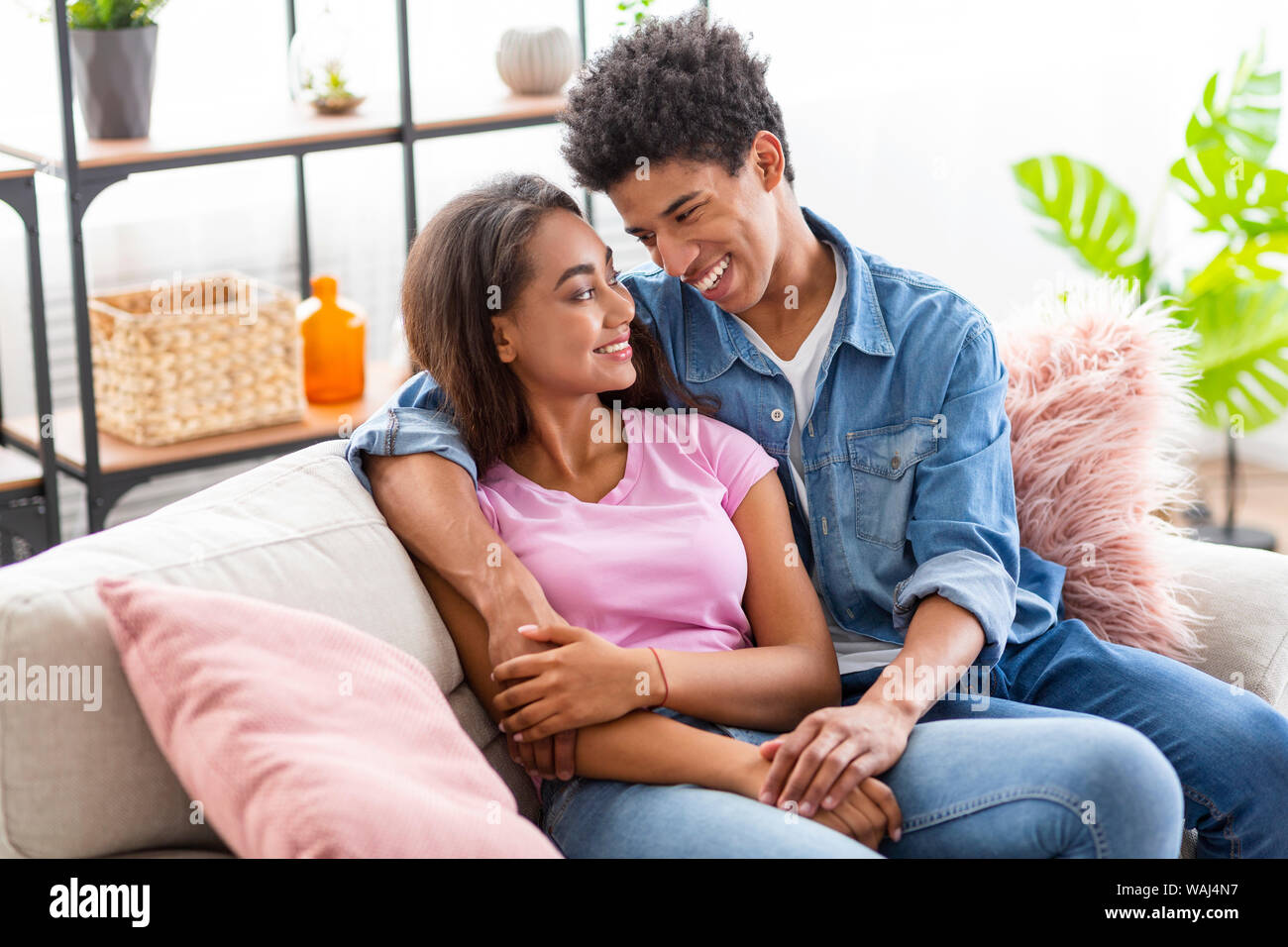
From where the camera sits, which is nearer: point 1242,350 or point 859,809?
point 859,809

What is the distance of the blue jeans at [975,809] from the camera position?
1.26 metres

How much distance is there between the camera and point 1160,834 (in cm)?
129

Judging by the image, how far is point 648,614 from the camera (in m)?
1.50

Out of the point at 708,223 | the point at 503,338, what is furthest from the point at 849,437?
the point at 503,338

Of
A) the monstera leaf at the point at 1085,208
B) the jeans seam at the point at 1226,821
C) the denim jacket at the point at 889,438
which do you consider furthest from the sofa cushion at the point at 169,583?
the monstera leaf at the point at 1085,208

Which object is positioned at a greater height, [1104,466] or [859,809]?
[1104,466]

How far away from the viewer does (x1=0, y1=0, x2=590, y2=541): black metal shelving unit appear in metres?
2.27

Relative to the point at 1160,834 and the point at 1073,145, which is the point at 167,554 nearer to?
the point at 1160,834

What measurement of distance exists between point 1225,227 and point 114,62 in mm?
2221

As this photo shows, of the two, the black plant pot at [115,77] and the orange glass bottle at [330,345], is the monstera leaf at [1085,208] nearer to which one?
the orange glass bottle at [330,345]

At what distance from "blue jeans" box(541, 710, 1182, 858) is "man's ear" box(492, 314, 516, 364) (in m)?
0.49

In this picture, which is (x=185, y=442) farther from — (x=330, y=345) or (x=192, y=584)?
(x=192, y=584)

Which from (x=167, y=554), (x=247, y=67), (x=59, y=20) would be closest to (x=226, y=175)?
(x=247, y=67)

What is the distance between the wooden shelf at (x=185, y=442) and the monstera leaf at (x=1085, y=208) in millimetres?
1436
